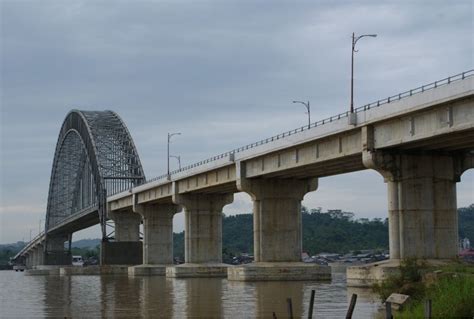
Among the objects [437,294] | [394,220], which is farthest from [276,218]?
[437,294]

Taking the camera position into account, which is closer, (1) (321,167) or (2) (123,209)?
(1) (321,167)

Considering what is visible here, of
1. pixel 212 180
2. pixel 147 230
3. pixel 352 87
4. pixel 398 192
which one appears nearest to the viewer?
pixel 398 192

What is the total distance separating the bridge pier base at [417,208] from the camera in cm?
5016

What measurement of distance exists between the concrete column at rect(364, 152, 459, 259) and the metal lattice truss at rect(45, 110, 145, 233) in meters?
85.6

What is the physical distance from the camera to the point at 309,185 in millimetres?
72938

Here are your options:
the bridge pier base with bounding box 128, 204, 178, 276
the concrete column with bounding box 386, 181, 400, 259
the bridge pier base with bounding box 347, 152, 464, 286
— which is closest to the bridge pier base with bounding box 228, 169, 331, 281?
the concrete column with bounding box 386, 181, 400, 259

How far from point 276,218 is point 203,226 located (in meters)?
20.9

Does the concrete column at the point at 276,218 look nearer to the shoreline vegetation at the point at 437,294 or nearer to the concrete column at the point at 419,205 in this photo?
the concrete column at the point at 419,205

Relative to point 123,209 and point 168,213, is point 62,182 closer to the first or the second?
point 123,209

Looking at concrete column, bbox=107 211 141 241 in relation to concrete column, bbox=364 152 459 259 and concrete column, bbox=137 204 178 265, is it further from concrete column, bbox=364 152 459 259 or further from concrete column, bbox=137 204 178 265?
concrete column, bbox=364 152 459 259

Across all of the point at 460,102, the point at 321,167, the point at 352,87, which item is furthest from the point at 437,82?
the point at 321,167

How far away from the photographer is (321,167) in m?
63.6

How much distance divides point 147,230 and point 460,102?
73533mm

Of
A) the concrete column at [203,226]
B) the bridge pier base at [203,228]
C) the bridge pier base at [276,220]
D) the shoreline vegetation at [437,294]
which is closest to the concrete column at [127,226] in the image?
the bridge pier base at [203,228]
